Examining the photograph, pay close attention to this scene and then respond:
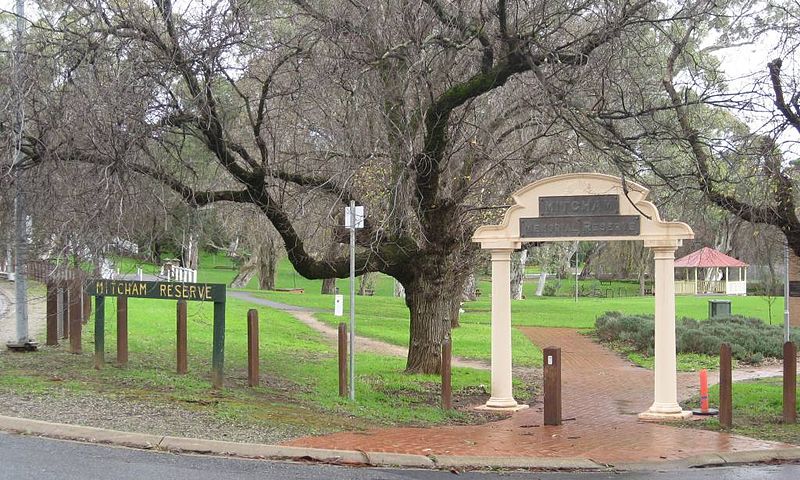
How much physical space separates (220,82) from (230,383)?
453cm

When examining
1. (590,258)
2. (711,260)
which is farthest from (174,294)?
(590,258)

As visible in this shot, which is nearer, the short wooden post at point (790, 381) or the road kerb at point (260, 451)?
the road kerb at point (260, 451)

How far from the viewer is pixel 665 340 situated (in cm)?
1283

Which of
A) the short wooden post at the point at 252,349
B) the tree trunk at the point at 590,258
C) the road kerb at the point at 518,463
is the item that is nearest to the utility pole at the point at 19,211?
the short wooden post at the point at 252,349

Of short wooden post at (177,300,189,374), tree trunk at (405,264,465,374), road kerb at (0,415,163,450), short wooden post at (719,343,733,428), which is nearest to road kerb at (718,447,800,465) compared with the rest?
short wooden post at (719,343,733,428)

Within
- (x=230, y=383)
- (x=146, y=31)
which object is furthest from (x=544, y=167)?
(x=146, y=31)

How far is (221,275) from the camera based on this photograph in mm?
75062

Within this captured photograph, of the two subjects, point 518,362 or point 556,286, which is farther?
point 556,286

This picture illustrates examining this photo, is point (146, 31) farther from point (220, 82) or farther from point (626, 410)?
point (626, 410)

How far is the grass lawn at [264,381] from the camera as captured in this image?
1105cm

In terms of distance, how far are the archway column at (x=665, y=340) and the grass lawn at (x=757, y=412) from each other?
1.89 feet

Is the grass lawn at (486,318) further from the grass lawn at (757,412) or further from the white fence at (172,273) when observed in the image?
the grass lawn at (757,412)

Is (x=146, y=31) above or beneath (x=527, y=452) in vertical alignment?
above

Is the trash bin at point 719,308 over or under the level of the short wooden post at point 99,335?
under
